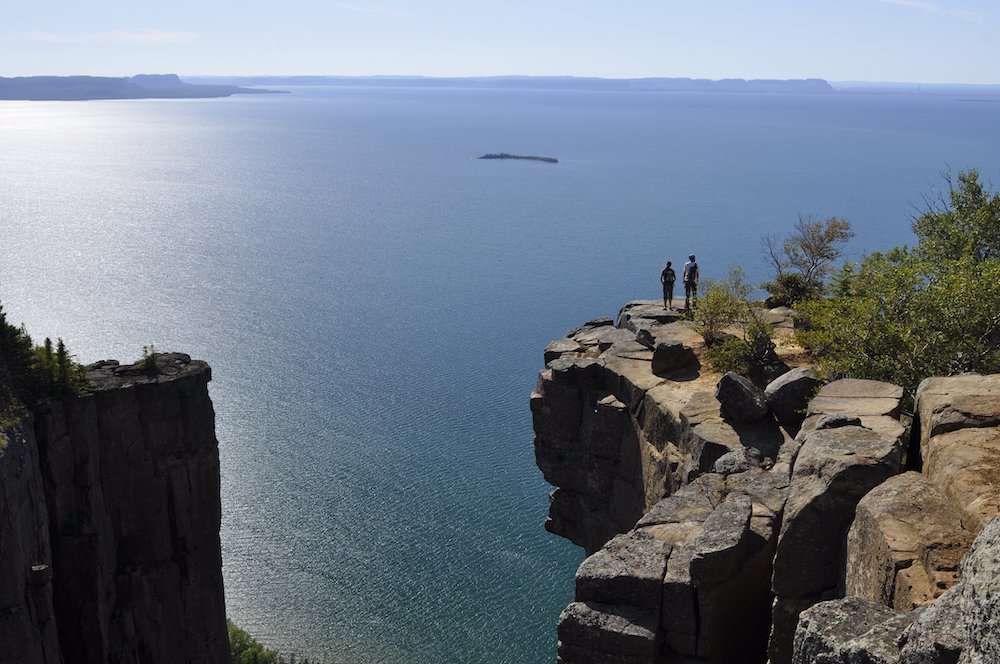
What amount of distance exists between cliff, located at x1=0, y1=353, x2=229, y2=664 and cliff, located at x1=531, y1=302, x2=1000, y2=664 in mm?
22267

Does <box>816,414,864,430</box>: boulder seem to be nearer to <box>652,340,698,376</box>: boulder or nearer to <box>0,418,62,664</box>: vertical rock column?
<box>652,340,698,376</box>: boulder

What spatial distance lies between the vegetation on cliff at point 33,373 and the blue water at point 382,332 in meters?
21.7

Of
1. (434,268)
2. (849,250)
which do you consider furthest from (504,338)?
(849,250)

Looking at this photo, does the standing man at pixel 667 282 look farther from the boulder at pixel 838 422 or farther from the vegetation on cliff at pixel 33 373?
the vegetation on cliff at pixel 33 373

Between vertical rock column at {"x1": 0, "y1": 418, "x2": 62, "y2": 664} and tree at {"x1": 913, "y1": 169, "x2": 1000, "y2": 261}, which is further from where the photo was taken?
tree at {"x1": 913, "y1": 169, "x2": 1000, "y2": 261}

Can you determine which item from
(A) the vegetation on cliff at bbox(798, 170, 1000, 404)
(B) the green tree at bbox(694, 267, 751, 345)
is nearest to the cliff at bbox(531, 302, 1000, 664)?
(A) the vegetation on cliff at bbox(798, 170, 1000, 404)

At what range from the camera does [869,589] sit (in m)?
15.9

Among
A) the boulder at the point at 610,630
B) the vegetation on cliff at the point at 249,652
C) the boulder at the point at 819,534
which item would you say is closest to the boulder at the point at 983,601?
the boulder at the point at 819,534

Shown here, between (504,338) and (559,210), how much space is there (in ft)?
247

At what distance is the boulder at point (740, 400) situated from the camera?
2984 cm

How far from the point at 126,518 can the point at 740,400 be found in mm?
26065

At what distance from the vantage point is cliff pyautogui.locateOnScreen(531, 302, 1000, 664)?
510 inches

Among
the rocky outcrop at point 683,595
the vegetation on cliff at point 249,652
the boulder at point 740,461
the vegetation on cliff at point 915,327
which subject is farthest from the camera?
the vegetation on cliff at point 249,652

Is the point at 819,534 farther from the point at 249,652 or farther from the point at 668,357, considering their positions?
the point at 249,652
